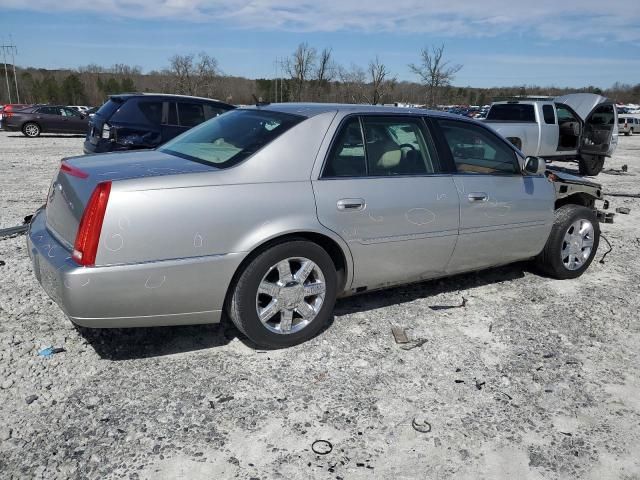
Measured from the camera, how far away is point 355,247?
382cm

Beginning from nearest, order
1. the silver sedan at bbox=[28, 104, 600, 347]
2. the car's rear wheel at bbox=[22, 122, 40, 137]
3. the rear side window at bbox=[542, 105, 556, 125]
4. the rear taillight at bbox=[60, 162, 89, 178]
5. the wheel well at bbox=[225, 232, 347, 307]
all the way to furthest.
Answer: the silver sedan at bbox=[28, 104, 600, 347]
the rear taillight at bbox=[60, 162, 89, 178]
the wheel well at bbox=[225, 232, 347, 307]
the rear side window at bbox=[542, 105, 556, 125]
the car's rear wheel at bbox=[22, 122, 40, 137]

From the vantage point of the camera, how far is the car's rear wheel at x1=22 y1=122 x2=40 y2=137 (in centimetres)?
2273

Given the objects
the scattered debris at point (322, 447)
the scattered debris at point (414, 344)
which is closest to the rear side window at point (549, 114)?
the scattered debris at point (414, 344)

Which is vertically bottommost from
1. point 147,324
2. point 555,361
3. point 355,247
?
point 555,361

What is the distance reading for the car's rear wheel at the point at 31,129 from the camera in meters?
22.7

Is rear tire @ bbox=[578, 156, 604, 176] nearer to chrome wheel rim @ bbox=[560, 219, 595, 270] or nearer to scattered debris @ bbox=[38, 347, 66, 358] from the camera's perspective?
chrome wheel rim @ bbox=[560, 219, 595, 270]

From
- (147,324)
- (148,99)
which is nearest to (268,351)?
(147,324)

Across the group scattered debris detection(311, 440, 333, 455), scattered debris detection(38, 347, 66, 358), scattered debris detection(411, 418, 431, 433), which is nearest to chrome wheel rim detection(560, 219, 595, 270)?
scattered debris detection(411, 418, 431, 433)

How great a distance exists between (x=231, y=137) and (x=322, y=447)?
88.1 inches

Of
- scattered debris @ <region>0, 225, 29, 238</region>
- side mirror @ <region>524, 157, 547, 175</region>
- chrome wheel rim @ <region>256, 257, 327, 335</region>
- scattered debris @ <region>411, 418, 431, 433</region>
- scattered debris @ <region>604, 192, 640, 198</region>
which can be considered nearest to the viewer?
scattered debris @ <region>411, 418, 431, 433</region>

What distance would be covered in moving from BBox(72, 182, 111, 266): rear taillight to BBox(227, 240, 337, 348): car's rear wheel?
89cm

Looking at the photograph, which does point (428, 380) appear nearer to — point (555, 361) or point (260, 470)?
point (555, 361)

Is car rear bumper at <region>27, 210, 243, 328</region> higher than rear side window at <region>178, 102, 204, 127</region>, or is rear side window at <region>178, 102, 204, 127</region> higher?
rear side window at <region>178, 102, 204, 127</region>

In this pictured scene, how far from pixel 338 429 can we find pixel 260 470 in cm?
51
